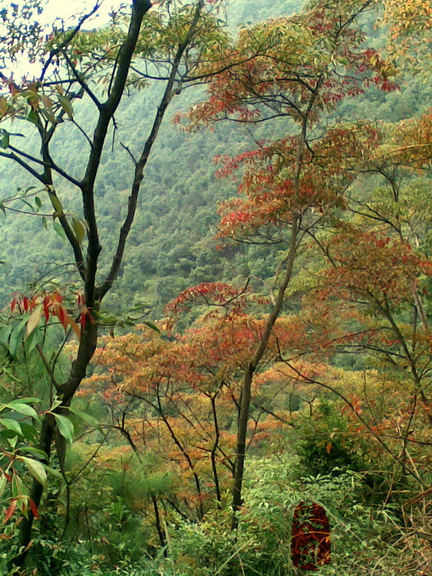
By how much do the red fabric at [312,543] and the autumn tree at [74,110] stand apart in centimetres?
84

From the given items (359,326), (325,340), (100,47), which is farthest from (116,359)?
(359,326)

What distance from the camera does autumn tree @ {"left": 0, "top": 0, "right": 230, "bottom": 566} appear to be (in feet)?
3.92

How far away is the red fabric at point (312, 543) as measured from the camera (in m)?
1.72

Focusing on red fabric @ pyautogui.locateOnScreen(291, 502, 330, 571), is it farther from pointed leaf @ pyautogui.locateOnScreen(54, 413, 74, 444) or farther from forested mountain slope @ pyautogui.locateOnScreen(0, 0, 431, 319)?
forested mountain slope @ pyautogui.locateOnScreen(0, 0, 431, 319)

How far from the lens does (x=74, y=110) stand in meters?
1.53

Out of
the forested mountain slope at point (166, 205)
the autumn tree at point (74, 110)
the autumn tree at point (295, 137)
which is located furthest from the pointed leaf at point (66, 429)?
the forested mountain slope at point (166, 205)

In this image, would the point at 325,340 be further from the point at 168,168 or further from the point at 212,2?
the point at 168,168

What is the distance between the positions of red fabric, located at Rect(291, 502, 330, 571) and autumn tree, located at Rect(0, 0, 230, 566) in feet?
2.75

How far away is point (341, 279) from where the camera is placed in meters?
3.42

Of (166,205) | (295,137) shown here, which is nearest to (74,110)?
(295,137)

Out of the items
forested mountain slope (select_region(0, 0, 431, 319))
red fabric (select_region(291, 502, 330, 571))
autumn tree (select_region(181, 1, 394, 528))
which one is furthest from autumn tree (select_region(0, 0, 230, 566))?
forested mountain slope (select_region(0, 0, 431, 319))

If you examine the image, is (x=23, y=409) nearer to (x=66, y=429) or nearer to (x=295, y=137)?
(x=66, y=429)

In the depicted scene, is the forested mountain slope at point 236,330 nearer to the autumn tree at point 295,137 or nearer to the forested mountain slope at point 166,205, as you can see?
the autumn tree at point 295,137

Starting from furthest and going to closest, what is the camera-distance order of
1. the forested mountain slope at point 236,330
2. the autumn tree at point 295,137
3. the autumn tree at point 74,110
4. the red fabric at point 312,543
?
the autumn tree at point 295,137, the red fabric at point 312,543, the forested mountain slope at point 236,330, the autumn tree at point 74,110
